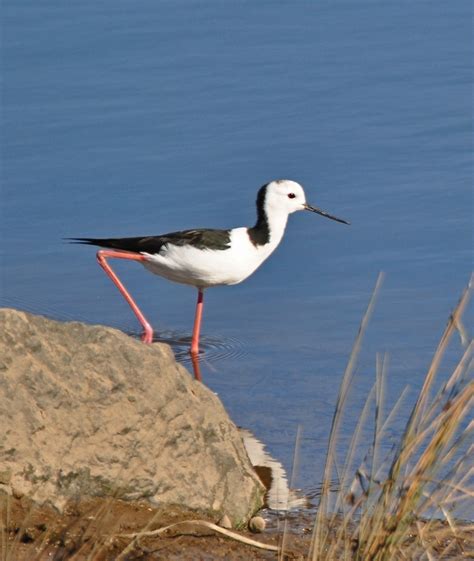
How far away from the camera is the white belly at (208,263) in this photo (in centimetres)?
751

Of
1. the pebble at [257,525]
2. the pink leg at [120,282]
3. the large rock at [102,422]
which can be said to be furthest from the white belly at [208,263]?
the pebble at [257,525]

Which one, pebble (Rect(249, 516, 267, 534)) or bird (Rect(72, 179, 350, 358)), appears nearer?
pebble (Rect(249, 516, 267, 534))

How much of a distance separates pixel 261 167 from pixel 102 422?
219 inches

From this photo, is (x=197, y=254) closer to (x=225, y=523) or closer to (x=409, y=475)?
(x=225, y=523)

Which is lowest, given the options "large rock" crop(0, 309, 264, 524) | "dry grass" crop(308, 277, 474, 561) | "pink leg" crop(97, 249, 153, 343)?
"dry grass" crop(308, 277, 474, 561)

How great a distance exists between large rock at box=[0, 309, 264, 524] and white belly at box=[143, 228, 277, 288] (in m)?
3.15

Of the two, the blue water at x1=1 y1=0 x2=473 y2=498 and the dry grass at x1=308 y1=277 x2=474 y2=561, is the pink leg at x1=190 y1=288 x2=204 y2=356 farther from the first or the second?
the dry grass at x1=308 y1=277 x2=474 y2=561

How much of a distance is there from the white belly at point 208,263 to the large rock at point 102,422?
10.3 ft

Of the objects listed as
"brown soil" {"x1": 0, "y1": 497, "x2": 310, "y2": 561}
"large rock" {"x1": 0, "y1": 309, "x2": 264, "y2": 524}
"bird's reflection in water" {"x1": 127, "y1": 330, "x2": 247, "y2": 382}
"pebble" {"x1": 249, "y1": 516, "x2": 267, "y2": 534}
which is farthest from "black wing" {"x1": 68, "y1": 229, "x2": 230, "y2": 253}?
"brown soil" {"x1": 0, "y1": 497, "x2": 310, "y2": 561}

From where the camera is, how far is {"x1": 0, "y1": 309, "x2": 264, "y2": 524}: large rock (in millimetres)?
4027

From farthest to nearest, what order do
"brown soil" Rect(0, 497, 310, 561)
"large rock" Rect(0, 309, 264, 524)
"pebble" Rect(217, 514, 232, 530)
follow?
"pebble" Rect(217, 514, 232, 530)
"large rock" Rect(0, 309, 264, 524)
"brown soil" Rect(0, 497, 310, 561)

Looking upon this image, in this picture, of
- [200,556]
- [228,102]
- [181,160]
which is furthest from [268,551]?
[228,102]

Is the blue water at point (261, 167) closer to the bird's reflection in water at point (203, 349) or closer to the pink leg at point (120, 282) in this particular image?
the bird's reflection in water at point (203, 349)

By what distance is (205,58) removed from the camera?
37.4 feet
